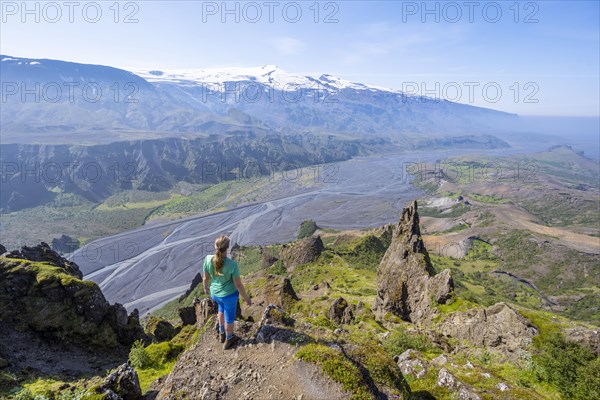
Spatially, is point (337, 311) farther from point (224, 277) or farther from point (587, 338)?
point (224, 277)

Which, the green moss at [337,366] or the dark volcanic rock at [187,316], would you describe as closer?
the green moss at [337,366]

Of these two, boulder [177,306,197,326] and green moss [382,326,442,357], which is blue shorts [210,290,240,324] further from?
boulder [177,306,197,326]

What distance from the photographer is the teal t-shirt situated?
10867 mm

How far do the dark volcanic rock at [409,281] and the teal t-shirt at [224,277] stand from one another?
2921cm

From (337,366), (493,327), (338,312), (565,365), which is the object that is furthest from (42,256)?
(565,365)

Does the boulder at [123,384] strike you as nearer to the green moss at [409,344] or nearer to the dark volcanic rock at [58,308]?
the green moss at [409,344]

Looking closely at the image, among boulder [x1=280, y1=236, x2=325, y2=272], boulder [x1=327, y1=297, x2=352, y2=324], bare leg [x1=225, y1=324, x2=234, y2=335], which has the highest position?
bare leg [x1=225, y1=324, x2=234, y2=335]

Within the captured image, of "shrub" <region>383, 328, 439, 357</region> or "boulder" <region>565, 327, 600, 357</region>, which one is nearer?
"boulder" <region>565, 327, 600, 357</region>

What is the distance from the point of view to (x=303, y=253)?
9131cm

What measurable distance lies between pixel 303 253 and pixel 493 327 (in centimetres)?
6894

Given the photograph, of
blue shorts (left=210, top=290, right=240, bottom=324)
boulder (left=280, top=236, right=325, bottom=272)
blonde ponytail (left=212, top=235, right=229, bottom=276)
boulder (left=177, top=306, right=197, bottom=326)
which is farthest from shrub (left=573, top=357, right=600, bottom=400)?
boulder (left=280, top=236, right=325, bottom=272)

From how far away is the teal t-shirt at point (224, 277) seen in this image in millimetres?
10867

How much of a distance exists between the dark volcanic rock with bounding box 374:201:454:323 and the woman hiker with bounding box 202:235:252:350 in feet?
94.2

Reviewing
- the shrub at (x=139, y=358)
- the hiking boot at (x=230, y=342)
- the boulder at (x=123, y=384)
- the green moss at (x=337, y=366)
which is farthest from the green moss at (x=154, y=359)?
the green moss at (x=337, y=366)
